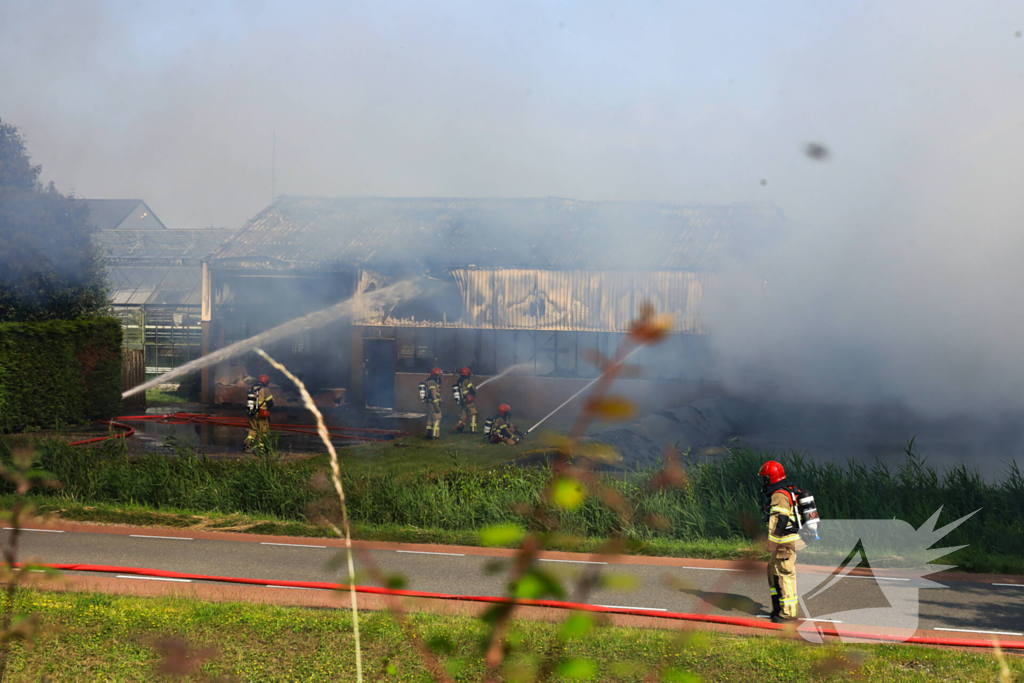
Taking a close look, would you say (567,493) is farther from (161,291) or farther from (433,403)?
(161,291)

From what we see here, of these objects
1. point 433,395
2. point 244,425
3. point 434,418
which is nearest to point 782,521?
point 433,395

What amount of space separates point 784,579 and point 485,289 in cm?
1991

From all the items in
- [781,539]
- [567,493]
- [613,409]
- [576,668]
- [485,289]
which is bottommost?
[781,539]

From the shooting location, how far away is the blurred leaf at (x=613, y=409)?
1.33 meters

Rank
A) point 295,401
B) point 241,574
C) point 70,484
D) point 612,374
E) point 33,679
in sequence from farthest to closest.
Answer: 1. point 295,401
2. point 70,484
3. point 241,574
4. point 33,679
5. point 612,374

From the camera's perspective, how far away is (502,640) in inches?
65.1

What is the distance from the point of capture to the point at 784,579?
8227 millimetres

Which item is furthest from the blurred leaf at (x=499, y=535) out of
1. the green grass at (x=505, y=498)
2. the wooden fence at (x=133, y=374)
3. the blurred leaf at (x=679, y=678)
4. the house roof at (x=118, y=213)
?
the house roof at (x=118, y=213)

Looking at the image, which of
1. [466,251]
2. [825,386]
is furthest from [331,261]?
[825,386]

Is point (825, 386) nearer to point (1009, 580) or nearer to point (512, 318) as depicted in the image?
point (512, 318)

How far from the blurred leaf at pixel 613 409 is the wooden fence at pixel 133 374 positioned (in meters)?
28.6

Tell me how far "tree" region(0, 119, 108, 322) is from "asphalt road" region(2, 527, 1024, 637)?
15097mm

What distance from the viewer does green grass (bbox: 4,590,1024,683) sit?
6.84 m

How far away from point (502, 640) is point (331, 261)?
2758 cm
